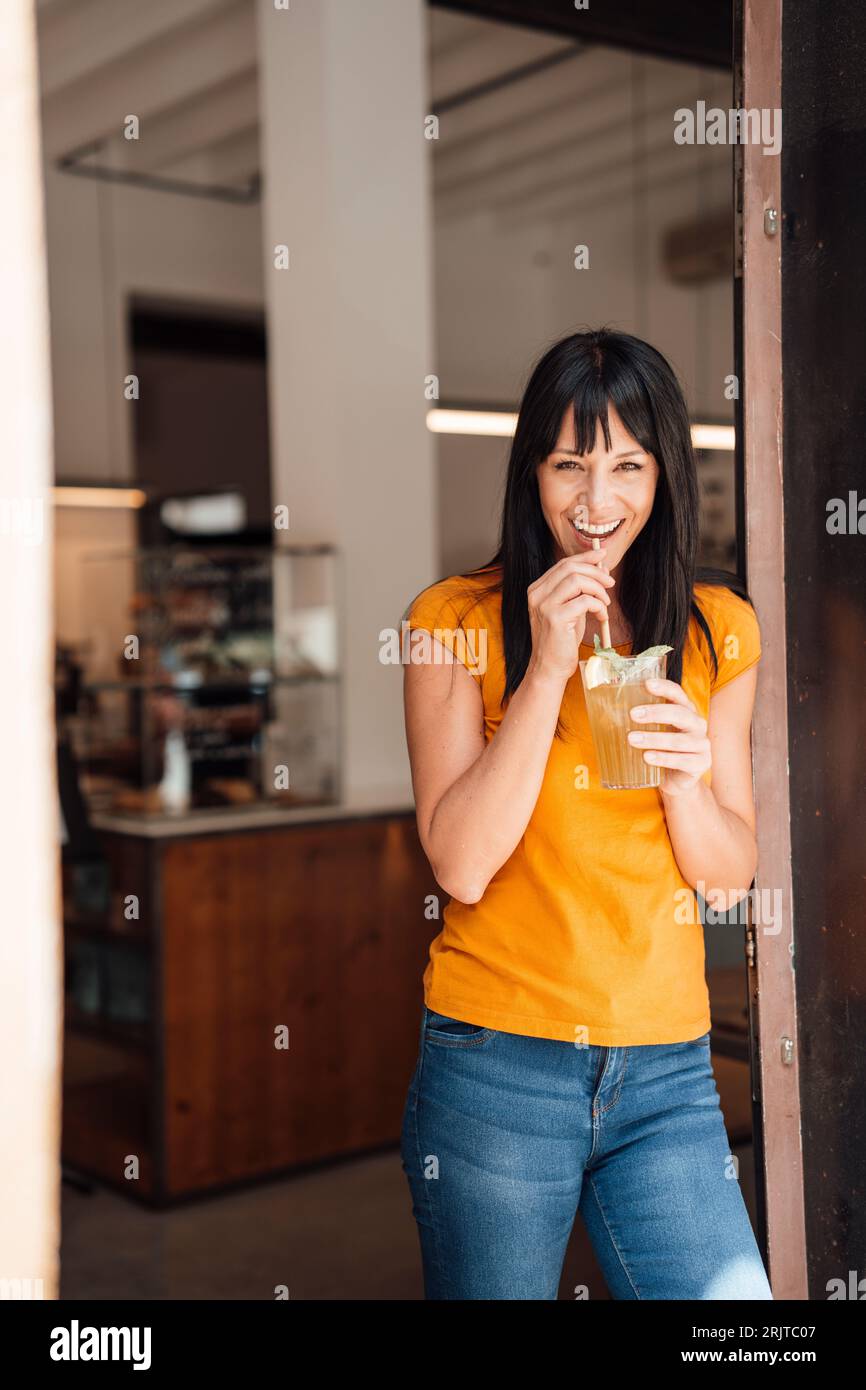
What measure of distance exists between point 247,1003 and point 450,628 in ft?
8.59

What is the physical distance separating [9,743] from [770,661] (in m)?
1.14

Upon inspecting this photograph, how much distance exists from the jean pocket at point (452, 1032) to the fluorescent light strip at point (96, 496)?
6.33 metres

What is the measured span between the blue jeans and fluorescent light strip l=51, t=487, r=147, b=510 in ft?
21.1

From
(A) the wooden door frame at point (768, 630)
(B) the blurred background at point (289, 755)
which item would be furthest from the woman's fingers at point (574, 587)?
(B) the blurred background at point (289, 755)

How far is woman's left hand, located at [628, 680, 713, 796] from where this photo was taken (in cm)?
158

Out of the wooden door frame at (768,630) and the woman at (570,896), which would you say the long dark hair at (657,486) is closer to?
the woman at (570,896)

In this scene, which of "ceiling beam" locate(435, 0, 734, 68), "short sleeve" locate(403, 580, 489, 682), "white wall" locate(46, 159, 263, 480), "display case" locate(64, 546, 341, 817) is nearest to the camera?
"short sleeve" locate(403, 580, 489, 682)

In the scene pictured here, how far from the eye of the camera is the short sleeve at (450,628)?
1.71m

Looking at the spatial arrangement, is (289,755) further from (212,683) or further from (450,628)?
(450,628)

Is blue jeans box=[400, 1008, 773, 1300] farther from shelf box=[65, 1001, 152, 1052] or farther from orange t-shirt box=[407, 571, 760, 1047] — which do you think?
shelf box=[65, 1001, 152, 1052]

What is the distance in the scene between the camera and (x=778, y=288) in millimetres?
2010

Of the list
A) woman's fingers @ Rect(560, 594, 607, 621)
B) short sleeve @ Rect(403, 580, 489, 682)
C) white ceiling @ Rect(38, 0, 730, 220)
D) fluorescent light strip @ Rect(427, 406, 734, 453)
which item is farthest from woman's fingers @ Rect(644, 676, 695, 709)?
white ceiling @ Rect(38, 0, 730, 220)
